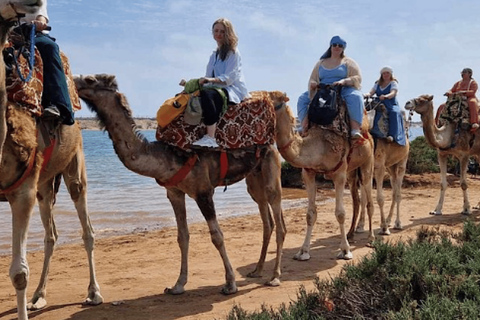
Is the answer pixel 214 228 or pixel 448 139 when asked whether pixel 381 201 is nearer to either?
pixel 448 139

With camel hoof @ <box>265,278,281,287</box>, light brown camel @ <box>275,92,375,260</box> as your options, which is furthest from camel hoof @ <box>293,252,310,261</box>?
camel hoof @ <box>265,278,281,287</box>

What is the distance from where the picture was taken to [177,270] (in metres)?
7.64

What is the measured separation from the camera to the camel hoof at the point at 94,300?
232 inches

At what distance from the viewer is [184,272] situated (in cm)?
640

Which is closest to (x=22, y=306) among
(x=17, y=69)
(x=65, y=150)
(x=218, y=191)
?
(x=65, y=150)

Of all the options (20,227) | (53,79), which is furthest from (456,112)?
(20,227)

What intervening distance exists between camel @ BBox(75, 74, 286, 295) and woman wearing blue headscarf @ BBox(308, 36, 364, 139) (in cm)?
190

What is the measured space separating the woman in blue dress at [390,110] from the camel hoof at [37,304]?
23.0ft

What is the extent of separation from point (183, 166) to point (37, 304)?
2313 mm

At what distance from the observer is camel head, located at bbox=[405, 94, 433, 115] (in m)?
11.3

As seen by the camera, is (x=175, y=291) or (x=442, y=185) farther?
(x=442, y=185)

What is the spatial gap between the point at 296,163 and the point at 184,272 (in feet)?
7.69

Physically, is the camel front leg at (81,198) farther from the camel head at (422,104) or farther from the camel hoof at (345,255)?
the camel head at (422,104)

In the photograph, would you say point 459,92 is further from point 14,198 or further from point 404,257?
point 14,198
